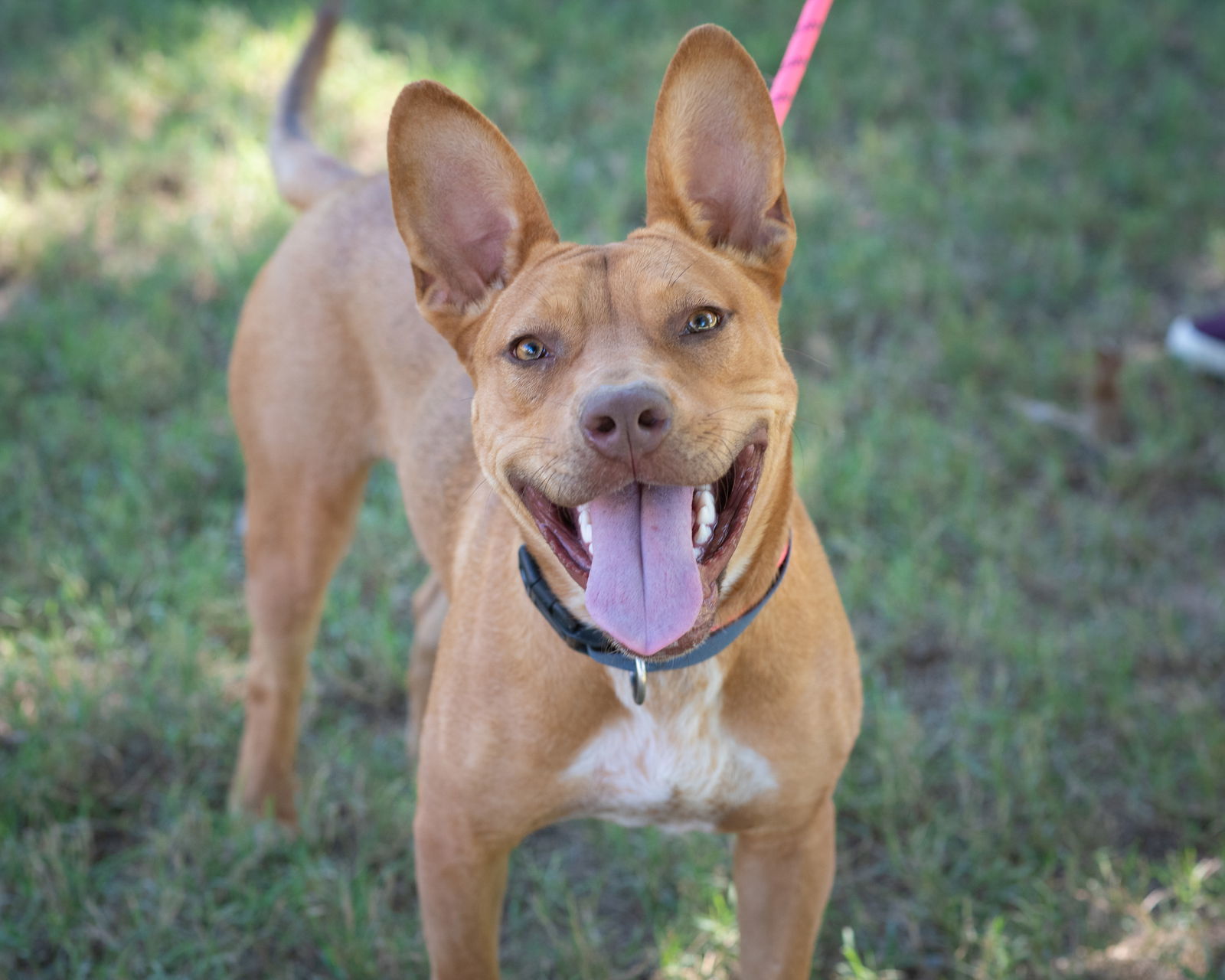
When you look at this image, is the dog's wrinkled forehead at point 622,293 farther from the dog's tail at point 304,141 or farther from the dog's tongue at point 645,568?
the dog's tail at point 304,141

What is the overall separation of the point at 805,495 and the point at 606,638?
2634mm

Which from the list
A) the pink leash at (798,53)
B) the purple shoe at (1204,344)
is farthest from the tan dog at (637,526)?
the purple shoe at (1204,344)

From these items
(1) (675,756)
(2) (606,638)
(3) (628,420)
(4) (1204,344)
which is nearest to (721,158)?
(3) (628,420)

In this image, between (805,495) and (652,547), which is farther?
(805,495)

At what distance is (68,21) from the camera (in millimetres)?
7930

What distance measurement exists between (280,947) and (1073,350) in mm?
4363

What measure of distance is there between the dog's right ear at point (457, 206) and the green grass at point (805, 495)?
1.29m

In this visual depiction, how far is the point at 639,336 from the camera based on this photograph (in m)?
2.43

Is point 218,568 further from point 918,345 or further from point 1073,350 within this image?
point 1073,350

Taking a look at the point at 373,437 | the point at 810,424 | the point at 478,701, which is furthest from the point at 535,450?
the point at 810,424

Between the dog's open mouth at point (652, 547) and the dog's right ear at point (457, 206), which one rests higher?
the dog's right ear at point (457, 206)

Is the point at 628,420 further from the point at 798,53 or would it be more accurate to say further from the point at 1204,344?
the point at 1204,344

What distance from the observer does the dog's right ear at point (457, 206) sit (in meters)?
2.59

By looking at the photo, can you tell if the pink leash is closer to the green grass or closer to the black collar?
the green grass
